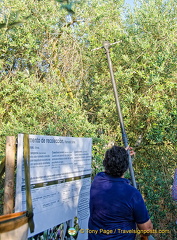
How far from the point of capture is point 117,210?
8.05ft

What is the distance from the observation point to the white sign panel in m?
3.14

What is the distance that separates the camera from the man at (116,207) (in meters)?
2.45

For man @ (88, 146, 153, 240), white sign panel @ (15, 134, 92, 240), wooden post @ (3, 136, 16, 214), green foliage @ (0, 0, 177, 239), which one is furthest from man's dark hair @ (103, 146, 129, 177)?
green foliage @ (0, 0, 177, 239)

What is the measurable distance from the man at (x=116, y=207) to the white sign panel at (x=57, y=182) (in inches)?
31.6

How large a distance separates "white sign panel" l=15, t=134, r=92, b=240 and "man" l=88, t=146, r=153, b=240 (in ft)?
2.63

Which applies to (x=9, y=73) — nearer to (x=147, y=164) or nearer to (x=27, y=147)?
(x=147, y=164)

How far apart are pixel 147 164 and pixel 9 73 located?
471 cm

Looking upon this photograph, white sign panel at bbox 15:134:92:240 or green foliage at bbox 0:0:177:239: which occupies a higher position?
green foliage at bbox 0:0:177:239

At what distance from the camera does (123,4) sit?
952 centimetres

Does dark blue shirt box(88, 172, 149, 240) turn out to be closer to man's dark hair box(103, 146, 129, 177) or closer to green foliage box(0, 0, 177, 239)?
man's dark hair box(103, 146, 129, 177)

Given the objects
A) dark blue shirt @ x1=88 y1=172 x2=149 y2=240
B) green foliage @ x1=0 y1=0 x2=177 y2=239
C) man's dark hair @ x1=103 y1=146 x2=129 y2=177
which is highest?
green foliage @ x1=0 y1=0 x2=177 y2=239

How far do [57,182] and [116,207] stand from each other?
125 centimetres

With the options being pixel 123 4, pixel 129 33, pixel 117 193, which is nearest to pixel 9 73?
pixel 129 33

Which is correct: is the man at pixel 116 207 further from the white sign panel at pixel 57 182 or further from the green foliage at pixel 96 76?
the green foliage at pixel 96 76
